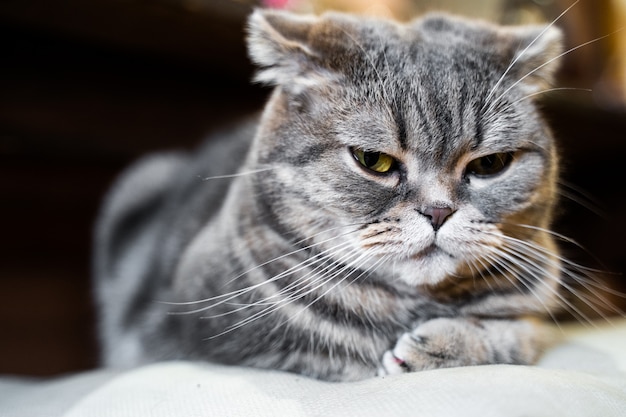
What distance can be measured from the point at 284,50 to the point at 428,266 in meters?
0.39

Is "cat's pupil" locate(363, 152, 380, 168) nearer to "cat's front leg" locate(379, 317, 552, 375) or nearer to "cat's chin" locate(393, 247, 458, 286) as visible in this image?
"cat's chin" locate(393, 247, 458, 286)

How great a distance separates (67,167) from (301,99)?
1178 millimetres

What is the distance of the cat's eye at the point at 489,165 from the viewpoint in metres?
0.88

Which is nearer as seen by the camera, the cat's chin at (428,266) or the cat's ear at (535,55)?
the cat's chin at (428,266)

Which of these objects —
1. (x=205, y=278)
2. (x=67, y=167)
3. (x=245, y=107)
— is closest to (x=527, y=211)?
(x=205, y=278)

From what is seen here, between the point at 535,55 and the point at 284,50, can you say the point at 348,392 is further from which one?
the point at 535,55

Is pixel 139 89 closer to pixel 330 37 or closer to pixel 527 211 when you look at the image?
pixel 330 37

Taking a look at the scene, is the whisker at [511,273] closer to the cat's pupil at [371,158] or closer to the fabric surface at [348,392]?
the fabric surface at [348,392]

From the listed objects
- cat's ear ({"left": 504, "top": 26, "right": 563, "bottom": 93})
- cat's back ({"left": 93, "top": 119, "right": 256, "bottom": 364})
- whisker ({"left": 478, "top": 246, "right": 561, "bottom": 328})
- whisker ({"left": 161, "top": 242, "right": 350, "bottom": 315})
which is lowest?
cat's back ({"left": 93, "top": 119, "right": 256, "bottom": 364})

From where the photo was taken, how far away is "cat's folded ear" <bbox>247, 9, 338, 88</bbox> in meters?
0.88

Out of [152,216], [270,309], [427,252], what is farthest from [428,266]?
[152,216]

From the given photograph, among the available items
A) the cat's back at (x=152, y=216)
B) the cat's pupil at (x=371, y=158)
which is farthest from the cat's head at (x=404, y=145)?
the cat's back at (x=152, y=216)

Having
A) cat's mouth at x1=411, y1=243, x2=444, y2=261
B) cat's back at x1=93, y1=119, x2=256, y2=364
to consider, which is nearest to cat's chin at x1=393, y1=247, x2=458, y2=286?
cat's mouth at x1=411, y1=243, x2=444, y2=261

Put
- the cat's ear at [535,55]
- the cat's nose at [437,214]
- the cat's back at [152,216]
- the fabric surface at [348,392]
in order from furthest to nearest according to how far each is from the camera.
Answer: the cat's back at [152,216]
the cat's ear at [535,55]
the cat's nose at [437,214]
the fabric surface at [348,392]
